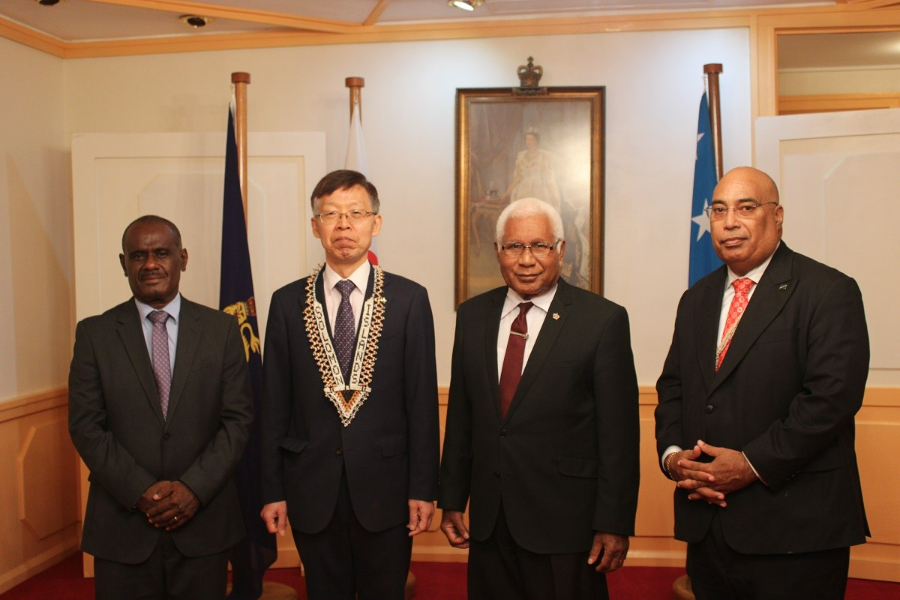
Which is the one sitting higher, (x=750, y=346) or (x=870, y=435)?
(x=750, y=346)

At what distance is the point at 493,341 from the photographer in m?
2.50

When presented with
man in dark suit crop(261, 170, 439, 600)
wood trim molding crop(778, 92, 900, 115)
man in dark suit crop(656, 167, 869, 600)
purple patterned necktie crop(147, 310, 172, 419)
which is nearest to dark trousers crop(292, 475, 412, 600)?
man in dark suit crop(261, 170, 439, 600)

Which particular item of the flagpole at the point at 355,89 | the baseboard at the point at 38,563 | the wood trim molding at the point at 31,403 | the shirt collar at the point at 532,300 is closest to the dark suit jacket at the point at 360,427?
the shirt collar at the point at 532,300

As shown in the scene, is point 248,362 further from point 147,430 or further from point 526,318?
point 526,318

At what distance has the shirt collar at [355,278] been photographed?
2592mm

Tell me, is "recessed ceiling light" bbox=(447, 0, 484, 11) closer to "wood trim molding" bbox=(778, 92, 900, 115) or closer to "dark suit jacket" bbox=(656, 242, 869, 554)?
"wood trim molding" bbox=(778, 92, 900, 115)

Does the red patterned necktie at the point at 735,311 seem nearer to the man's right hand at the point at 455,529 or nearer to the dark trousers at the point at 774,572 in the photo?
the dark trousers at the point at 774,572

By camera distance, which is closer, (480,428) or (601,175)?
(480,428)

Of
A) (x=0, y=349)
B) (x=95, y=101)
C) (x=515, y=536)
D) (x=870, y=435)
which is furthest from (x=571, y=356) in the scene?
(x=95, y=101)

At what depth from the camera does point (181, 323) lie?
2.72 metres

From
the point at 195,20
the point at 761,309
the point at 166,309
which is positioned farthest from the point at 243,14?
the point at 761,309

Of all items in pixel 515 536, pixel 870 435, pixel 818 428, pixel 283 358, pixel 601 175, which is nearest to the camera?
pixel 818 428

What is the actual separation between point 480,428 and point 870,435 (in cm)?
263

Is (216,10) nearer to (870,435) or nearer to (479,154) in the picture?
(479,154)
